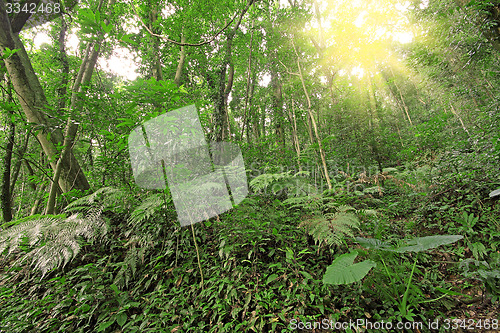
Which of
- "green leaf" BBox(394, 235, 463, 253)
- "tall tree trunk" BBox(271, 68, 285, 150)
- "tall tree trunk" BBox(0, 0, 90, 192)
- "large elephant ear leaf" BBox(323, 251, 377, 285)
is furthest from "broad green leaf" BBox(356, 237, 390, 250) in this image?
"tall tree trunk" BBox(271, 68, 285, 150)

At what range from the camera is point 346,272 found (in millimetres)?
1523

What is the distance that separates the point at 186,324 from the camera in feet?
5.78

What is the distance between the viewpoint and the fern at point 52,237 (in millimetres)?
2158

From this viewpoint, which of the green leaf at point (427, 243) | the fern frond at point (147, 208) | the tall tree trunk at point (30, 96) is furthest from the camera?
the tall tree trunk at point (30, 96)

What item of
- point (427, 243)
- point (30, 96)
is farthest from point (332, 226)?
point (30, 96)

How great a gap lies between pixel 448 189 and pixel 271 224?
317cm

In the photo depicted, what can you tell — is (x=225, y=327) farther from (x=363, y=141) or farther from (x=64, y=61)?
(x=64, y=61)

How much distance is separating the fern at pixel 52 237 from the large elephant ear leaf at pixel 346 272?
107 inches

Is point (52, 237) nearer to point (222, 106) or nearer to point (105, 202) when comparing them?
point (105, 202)

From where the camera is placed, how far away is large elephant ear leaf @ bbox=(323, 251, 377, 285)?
1.44 meters

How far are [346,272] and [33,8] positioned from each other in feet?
23.5

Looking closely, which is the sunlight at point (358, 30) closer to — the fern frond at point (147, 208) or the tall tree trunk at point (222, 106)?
the tall tree trunk at point (222, 106)

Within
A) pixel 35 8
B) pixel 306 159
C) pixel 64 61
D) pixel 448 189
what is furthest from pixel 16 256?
pixel 448 189

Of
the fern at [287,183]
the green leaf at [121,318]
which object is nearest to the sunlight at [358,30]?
the fern at [287,183]
